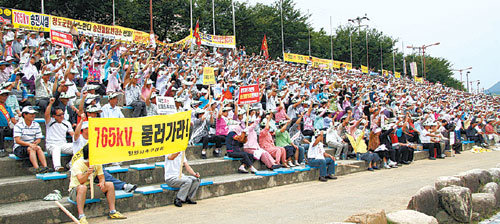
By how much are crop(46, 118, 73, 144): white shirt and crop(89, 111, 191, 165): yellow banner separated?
191 cm

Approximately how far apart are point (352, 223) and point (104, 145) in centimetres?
407

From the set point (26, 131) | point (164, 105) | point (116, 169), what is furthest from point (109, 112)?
point (26, 131)

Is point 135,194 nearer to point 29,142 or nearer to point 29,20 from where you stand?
point 29,142

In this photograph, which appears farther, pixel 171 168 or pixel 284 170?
pixel 284 170

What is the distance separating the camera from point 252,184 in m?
10.3

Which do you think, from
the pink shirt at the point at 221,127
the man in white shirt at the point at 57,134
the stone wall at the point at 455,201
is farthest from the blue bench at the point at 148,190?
the stone wall at the point at 455,201

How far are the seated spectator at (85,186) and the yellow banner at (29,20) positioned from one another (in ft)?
50.9

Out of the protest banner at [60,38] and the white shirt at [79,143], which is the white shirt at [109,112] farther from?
the protest banner at [60,38]

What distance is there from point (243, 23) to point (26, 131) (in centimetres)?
3618

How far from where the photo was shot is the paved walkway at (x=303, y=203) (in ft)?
24.2

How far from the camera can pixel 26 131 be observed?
808 centimetres

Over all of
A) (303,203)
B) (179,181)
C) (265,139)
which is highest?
(265,139)

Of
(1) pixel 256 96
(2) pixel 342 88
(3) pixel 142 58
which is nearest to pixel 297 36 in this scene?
(2) pixel 342 88

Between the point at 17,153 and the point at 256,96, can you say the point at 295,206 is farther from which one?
the point at 17,153
